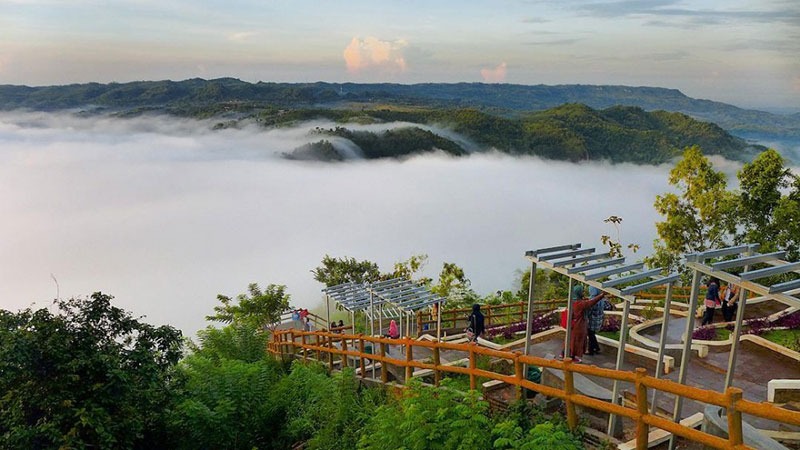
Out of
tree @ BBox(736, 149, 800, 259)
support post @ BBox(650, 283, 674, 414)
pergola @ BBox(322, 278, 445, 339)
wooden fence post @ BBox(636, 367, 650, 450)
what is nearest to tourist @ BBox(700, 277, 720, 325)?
pergola @ BBox(322, 278, 445, 339)

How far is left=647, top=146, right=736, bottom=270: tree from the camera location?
2097 centimetres

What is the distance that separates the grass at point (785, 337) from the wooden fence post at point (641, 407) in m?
6.84

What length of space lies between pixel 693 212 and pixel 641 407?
1886 cm

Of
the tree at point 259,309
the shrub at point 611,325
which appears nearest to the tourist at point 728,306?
the shrub at point 611,325

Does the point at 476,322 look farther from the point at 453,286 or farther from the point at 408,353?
the point at 453,286

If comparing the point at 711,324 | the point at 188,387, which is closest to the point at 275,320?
the point at 188,387

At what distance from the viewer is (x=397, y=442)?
21.9ft

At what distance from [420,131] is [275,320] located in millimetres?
153225

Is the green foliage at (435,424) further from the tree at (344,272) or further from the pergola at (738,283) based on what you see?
the tree at (344,272)

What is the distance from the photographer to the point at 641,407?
5.71m

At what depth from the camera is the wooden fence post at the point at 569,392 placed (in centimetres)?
646

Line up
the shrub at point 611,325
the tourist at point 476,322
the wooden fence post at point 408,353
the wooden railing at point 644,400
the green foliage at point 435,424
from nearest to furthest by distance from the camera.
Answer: the wooden railing at point 644,400 → the green foliage at point 435,424 → the wooden fence post at point 408,353 → the tourist at point 476,322 → the shrub at point 611,325

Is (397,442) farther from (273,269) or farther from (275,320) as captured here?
(273,269)

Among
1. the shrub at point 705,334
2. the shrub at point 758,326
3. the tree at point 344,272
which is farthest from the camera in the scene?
the tree at point 344,272
